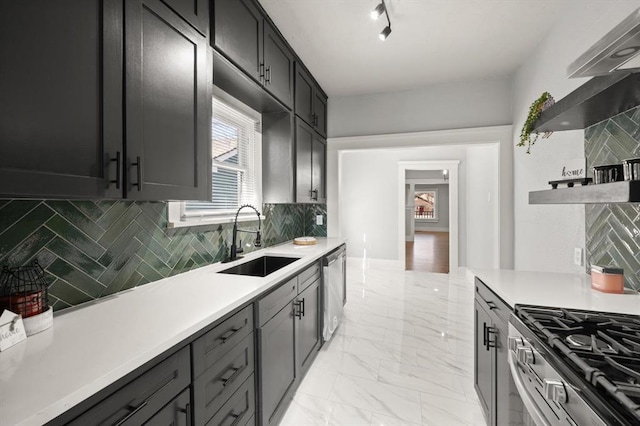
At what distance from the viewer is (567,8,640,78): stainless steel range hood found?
2.93 feet

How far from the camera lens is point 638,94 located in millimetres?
1291

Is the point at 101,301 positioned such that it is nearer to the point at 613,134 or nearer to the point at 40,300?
the point at 40,300

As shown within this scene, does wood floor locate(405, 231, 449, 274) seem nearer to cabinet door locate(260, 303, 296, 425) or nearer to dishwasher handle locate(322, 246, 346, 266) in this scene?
dishwasher handle locate(322, 246, 346, 266)

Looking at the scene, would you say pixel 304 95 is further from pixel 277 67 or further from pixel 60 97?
pixel 60 97

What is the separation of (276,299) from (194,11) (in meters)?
1.60

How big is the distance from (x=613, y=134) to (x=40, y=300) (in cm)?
279

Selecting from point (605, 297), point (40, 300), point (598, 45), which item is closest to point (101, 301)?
point (40, 300)

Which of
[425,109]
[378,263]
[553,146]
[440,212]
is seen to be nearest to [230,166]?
[425,109]

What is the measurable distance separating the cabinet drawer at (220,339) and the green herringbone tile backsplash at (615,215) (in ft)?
6.62

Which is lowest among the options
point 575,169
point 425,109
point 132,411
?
point 132,411

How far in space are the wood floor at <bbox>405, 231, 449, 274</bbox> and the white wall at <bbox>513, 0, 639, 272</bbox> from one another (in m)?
2.98

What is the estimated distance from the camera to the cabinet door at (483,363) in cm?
164

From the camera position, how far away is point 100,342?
→ 899 mm

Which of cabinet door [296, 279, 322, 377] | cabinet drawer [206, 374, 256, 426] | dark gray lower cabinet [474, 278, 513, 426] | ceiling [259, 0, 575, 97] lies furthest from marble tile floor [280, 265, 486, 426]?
ceiling [259, 0, 575, 97]
